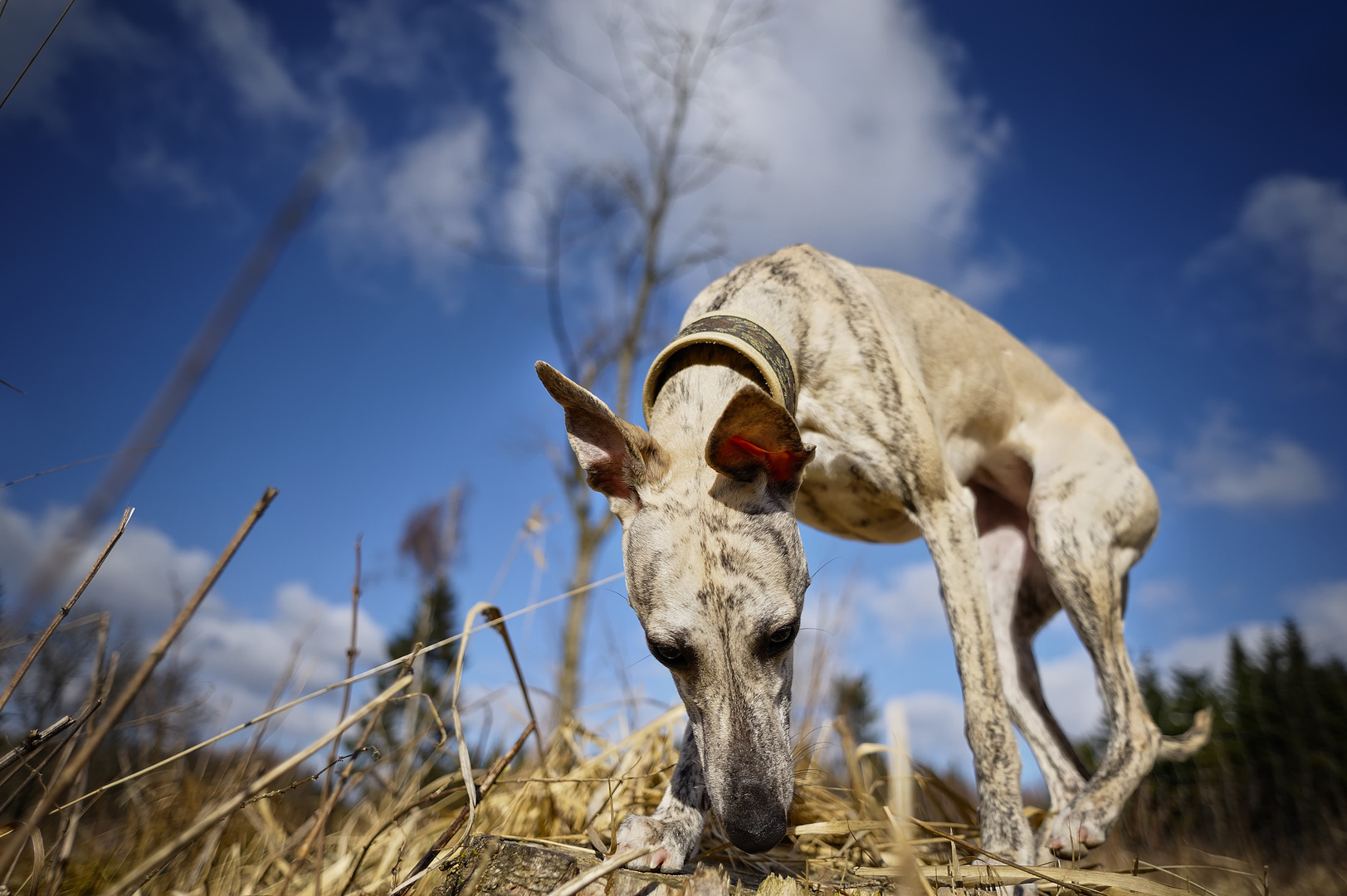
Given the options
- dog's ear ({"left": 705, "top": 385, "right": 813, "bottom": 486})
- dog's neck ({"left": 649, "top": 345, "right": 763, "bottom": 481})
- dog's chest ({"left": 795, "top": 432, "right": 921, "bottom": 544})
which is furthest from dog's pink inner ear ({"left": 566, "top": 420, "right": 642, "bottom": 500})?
dog's chest ({"left": 795, "top": 432, "right": 921, "bottom": 544})

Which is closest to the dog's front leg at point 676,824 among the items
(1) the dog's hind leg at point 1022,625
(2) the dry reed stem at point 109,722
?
(2) the dry reed stem at point 109,722

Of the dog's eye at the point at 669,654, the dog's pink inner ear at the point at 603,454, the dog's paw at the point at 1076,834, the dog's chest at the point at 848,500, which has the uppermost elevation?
the dog's chest at the point at 848,500

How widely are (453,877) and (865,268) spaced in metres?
3.22

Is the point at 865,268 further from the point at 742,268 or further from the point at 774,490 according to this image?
the point at 774,490

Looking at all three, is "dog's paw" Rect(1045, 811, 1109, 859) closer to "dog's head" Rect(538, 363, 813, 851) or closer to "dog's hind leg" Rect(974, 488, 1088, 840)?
"dog's hind leg" Rect(974, 488, 1088, 840)

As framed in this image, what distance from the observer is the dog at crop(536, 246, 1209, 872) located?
2109 millimetres

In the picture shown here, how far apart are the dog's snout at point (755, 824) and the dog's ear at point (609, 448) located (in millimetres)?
919

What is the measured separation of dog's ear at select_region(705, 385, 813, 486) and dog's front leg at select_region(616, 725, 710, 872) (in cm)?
85

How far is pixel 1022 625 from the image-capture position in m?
4.03

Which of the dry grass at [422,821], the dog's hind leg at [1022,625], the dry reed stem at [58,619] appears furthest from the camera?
the dog's hind leg at [1022,625]

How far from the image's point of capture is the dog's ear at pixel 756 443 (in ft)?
6.78

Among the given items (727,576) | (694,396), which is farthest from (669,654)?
(694,396)

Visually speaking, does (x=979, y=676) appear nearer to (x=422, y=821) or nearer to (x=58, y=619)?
(x=422, y=821)

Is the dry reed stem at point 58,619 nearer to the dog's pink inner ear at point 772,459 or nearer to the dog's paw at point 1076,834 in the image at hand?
the dog's pink inner ear at point 772,459
